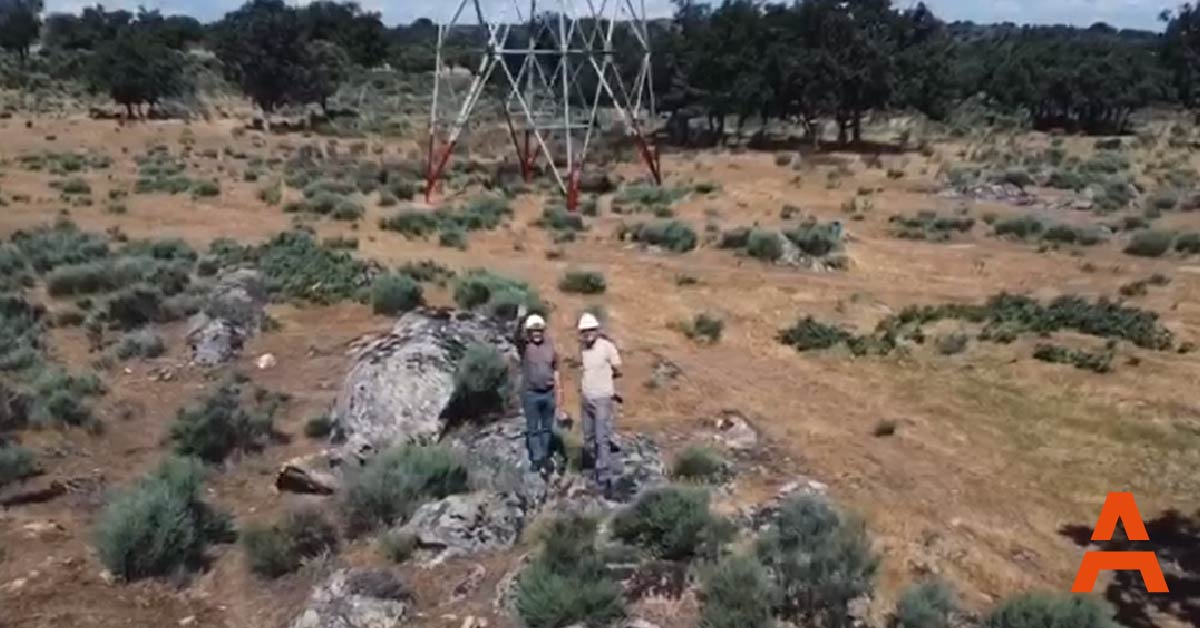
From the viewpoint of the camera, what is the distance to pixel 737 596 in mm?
8320

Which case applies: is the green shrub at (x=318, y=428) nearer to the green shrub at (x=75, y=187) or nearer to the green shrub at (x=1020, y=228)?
the green shrub at (x=1020, y=228)

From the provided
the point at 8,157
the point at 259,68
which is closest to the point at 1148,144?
the point at 259,68

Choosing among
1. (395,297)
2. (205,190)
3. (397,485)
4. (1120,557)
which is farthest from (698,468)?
(205,190)

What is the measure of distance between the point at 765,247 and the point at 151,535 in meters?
17.3

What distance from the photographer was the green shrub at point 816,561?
850 cm

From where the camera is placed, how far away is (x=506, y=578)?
9008mm

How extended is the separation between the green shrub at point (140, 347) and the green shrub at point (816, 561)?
30.9 ft

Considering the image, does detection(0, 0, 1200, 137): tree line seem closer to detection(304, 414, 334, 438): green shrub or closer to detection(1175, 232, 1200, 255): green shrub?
detection(1175, 232, 1200, 255): green shrub

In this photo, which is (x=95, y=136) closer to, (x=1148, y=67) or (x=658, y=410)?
(x=658, y=410)

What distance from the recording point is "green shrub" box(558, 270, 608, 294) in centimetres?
2123

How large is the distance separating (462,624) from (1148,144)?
5432 centimetres

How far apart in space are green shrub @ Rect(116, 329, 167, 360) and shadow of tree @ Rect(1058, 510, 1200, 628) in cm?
1083

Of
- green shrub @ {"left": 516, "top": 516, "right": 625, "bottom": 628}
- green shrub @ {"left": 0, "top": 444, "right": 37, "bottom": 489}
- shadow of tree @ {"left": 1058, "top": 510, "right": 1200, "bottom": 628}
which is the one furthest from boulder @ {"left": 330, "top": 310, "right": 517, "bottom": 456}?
shadow of tree @ {"left": 1058, "top": 510, "right": 1200, "bottom": 628}

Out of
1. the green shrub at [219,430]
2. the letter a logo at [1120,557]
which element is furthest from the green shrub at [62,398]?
the letter a logo at [1120,557]
